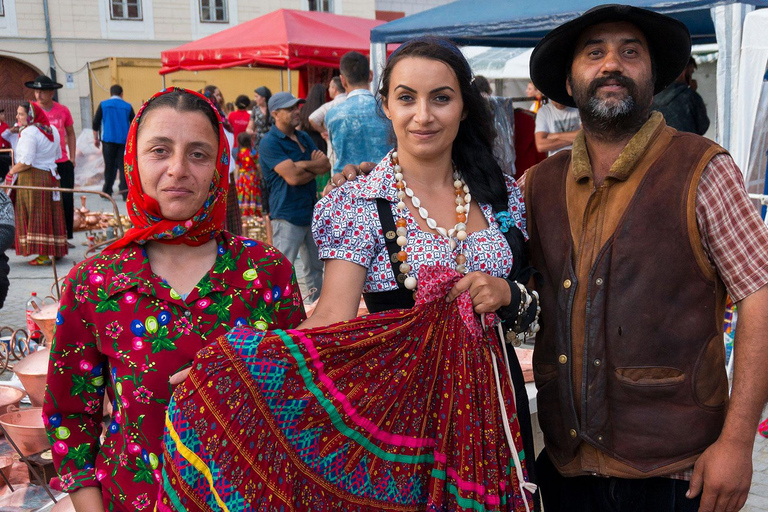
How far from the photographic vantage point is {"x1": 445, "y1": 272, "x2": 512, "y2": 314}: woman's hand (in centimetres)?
200

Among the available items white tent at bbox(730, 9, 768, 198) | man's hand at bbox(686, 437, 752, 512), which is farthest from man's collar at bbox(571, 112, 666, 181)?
white tent at bbox(730, 9, 768, 198)

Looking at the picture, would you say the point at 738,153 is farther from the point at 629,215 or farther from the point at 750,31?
the point at 629,215

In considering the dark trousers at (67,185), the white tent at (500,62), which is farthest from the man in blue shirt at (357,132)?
the dark trousers at (67,185)

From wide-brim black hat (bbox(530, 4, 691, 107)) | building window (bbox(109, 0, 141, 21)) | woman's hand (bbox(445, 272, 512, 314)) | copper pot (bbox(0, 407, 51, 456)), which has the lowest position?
copper pot (bbox(0, 407, 51, 456))

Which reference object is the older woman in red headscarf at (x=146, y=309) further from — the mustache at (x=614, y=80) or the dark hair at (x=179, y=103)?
the mustache at (x=614, y=80)

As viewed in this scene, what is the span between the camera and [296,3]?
24781 mm

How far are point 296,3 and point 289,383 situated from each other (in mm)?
24732

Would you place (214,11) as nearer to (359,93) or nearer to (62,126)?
(62,126)

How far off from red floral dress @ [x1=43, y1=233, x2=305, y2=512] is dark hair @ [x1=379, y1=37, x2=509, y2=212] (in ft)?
2.68

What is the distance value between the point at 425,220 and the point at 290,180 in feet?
15.4

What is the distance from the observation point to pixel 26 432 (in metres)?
3.33

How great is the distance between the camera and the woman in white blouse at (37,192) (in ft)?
29.9

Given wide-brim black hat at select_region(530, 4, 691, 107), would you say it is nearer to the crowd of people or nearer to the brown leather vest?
the crowd of people

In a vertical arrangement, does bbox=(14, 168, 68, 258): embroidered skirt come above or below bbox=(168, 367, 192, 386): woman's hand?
below
